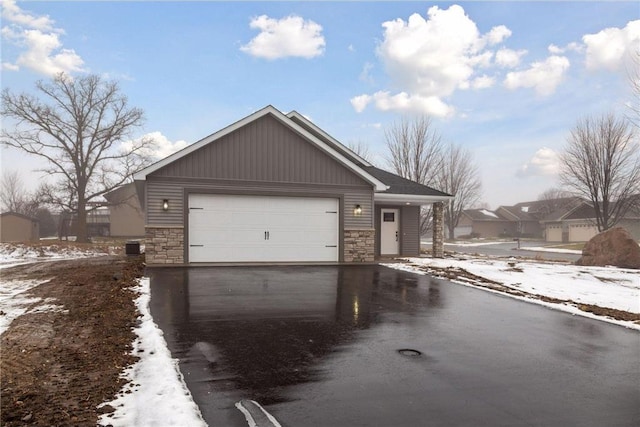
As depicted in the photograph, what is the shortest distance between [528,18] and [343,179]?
7983 millimetres

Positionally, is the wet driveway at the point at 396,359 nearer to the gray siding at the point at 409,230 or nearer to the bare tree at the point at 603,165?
the gray siding at the point at 409,230

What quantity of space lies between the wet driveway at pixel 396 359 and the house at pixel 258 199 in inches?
165

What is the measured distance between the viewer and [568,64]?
14781 millimetres

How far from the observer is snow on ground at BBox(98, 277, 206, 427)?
2918 mm

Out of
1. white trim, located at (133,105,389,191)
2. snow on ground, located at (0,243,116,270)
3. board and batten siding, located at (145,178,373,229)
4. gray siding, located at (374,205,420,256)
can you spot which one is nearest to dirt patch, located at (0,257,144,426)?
board and batten siding, located at (145,178,373,229)

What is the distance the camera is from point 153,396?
3.31m

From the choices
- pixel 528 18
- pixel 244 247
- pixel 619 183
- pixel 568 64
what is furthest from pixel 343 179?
pixel 619 183

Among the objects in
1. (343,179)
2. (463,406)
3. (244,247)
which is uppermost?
(343,179)

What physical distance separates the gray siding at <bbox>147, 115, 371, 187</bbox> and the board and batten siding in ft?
0.62

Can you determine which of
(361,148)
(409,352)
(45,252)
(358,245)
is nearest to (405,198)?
(358,245)

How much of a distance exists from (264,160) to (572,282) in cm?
957

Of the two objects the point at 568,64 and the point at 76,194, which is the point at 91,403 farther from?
the point at 76,194

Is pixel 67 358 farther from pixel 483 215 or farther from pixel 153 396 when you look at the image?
pixel 483 215

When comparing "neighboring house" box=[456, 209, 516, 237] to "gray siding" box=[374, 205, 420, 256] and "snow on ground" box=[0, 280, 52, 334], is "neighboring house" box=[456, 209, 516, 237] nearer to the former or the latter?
"gray siding" box=[374, 205, 420, 256]
